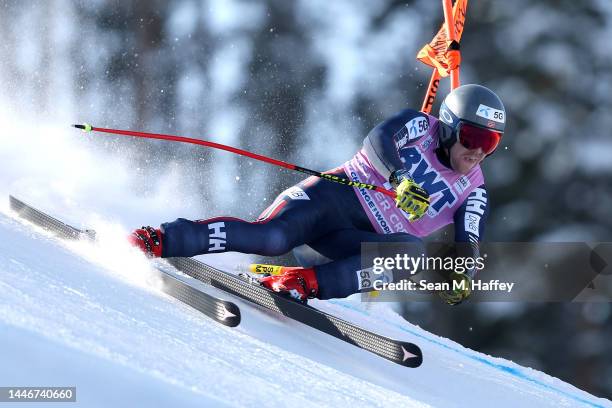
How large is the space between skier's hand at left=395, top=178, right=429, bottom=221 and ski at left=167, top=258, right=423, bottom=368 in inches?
18.0

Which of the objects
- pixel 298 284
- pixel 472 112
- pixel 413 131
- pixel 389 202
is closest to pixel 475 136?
pixel 472 112

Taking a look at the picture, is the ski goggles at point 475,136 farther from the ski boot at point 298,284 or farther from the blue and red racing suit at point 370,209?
the ski boot at point 298,284

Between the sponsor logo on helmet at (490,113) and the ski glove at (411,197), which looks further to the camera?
the sponsor logo on helmet at (490,113)

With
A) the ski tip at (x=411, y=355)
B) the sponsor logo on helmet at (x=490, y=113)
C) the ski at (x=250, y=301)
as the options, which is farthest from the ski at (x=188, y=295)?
the sponsor logo on helmet at (x=490, y=113)

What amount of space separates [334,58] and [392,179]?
13.8 meters

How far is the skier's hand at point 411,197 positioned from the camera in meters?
3.23

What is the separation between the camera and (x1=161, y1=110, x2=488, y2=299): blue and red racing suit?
11.0ft

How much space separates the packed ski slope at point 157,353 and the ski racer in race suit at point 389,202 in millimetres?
255

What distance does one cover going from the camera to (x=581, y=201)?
44.5 feet

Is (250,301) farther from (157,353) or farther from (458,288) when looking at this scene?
(157,353)

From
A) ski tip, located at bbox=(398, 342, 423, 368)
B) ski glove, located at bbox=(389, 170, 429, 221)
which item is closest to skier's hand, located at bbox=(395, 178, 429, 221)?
ski glove, located at bbox=(389, 170, 429, 221)

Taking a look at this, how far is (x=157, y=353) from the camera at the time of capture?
1.94 m

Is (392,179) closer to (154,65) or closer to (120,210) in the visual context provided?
(120,210)

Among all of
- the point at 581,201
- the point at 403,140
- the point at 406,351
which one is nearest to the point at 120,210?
the point at 403,140
